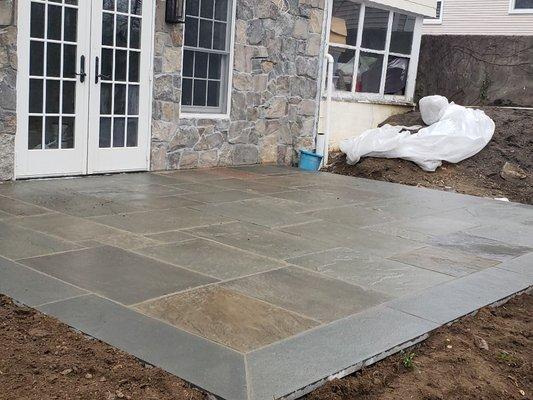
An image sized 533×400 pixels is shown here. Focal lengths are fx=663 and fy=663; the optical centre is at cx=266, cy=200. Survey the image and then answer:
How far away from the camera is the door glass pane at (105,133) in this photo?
7.54 metres

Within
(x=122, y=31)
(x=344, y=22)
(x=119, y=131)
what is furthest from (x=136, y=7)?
(x=344, y=22)

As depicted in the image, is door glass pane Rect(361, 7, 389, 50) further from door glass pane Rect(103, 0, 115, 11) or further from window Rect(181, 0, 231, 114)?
door glass pane Rect(103, 0, 115, 11)

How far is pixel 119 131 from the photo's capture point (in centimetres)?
777

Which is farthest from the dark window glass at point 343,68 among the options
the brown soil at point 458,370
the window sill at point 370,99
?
the brown soil at point 458,370

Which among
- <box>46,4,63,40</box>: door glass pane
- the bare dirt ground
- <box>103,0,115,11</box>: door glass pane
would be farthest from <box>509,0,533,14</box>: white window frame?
the bare dirt ground

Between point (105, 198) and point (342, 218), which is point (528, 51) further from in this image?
point (105, 198)

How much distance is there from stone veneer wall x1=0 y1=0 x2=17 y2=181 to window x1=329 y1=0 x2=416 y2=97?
18.0 ft

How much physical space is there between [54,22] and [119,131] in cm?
145

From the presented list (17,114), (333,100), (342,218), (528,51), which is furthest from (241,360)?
(528,51)

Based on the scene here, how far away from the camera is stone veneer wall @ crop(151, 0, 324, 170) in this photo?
321 inches

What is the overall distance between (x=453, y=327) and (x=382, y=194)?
4.43 metres

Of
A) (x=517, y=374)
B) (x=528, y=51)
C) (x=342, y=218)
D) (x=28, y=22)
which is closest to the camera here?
(x=517, y=374)

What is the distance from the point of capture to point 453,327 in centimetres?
352

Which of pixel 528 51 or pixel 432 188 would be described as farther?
pixel 528 51
